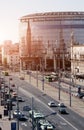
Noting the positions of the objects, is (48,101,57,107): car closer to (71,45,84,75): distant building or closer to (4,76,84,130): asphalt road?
(4,76,84,130): asphalt road

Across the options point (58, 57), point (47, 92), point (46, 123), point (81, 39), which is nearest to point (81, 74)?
point (47, 92)

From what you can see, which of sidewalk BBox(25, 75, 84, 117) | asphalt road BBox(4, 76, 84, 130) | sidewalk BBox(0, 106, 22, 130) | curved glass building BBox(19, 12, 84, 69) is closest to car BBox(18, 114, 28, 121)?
sidewalk BBox(0, 106, 22, 130)

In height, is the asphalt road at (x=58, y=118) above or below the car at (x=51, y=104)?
below

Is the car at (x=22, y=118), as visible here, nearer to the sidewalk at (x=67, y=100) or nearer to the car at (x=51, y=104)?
the sidewalk at (x=67, y=100)

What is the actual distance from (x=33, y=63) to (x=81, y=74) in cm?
5021

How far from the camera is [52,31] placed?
6516 inches

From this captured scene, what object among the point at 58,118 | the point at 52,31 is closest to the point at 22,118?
the point at 58,118

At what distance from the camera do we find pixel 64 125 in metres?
49.6

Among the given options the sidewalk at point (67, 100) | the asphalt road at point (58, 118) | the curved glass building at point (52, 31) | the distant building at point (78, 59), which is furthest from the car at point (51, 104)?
the curved glass building at point (52, 31)

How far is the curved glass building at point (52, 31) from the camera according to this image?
164 meters

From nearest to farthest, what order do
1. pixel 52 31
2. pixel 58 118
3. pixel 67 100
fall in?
pixel 58 118 < pixel 67 100 < pixel 52 31

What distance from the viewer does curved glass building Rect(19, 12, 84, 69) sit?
539 feet

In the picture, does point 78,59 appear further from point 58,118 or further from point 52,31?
point 58,118

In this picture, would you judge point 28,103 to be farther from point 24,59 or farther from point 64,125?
point 24,59
